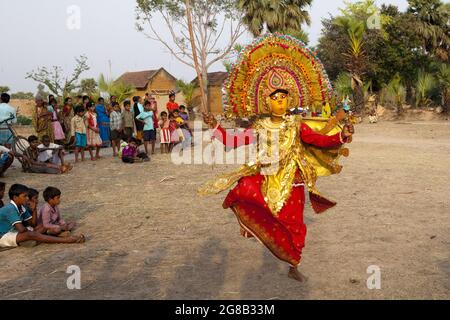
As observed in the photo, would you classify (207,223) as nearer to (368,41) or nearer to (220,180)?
(220,180)

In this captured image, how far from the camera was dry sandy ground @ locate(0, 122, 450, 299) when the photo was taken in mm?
3871

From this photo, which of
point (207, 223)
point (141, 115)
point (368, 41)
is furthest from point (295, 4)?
point (207, 223)

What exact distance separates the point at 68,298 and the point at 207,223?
257 centimetres

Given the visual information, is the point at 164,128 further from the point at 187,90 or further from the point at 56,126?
the point at 187,90

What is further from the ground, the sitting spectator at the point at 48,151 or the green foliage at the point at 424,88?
the green foliage at the point at 424,88

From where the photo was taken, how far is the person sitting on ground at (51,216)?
5320 mm

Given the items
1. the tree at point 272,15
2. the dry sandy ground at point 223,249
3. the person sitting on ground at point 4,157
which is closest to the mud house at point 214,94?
the tree at point 272,15

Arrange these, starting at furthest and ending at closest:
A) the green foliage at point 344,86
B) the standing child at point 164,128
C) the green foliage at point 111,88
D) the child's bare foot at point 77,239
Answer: the green foliage at point 344,86 → the green foliage at point 111,88 → the standing child at point 164,128 → the child's bare foot at point 77,239

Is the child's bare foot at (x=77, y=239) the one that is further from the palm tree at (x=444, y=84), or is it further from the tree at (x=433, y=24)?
the tree at (x=433, y=24)

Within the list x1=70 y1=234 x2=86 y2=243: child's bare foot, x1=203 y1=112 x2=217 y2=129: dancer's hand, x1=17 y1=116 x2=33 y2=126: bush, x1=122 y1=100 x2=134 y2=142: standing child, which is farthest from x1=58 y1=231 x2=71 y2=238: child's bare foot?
x1=17 y1=116 x2=33 y2=126: bush

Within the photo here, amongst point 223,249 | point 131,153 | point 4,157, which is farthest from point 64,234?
point 131,153

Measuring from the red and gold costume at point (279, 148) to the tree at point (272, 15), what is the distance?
2498 cm

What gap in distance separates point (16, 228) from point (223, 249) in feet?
7.97

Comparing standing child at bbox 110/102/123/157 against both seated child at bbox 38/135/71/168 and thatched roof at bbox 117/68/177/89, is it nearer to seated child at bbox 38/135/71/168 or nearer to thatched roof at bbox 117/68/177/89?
seated child at bbox 38/135/71/168
